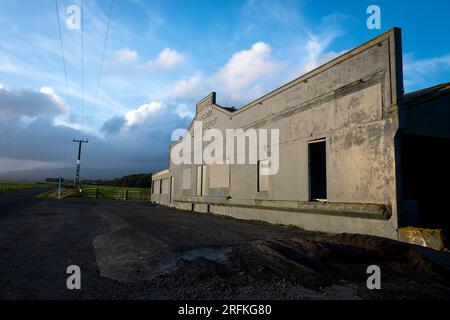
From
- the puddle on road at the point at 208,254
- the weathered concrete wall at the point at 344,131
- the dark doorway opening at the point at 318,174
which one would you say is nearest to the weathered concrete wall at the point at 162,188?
the weathered concrete wall at the point at 344,131

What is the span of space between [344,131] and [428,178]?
4100 mm

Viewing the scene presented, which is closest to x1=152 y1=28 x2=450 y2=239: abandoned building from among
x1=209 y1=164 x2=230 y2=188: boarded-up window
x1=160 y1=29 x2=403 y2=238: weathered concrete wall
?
x1=160 y1=29 x2=403 y2=238: weathered concrete wall

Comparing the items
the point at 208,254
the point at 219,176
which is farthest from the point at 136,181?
the point at 208,254

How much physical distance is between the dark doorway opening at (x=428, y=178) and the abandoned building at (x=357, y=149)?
36 mm

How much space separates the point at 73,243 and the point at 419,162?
37.6 ft

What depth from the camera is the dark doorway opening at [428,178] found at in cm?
1046

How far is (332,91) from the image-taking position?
33.8 feet

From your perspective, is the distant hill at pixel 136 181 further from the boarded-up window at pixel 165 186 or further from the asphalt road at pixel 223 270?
the asphalt road at pixel 223 270

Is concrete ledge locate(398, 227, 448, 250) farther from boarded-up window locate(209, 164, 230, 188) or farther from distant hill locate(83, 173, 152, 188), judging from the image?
distant hill locate(83, 173, 152, 188)

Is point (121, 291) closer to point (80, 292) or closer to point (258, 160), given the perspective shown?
point (80, 292)

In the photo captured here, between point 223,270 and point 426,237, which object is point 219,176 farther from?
point 223,270

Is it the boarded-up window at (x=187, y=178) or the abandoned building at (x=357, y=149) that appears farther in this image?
the boarded-up window at (x=187, y=178)

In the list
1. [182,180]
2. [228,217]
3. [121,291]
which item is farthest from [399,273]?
[182,180]

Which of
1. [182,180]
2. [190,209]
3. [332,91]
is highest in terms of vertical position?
[332,91]
